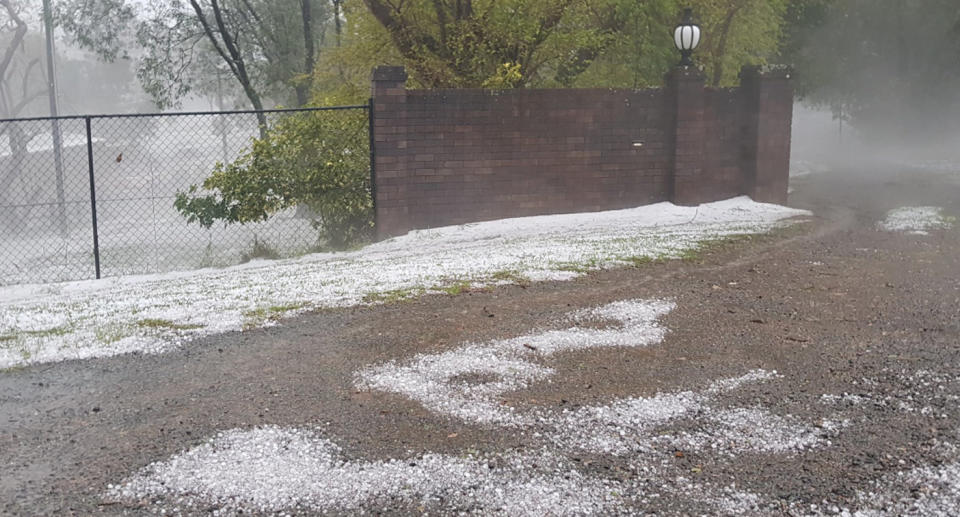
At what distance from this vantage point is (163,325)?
21.1 feet

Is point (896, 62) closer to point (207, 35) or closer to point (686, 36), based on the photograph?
point (686, 36)

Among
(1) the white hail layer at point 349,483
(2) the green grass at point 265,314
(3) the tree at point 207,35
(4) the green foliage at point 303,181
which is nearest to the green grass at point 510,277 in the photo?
(2) the green grass at point 265,314

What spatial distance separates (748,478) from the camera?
12.1ft

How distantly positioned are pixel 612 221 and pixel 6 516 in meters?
9.33

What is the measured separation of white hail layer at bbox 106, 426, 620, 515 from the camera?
347 centimetres

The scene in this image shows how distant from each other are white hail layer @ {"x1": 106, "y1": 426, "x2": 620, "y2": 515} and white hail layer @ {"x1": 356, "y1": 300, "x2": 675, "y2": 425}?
62 centimetres

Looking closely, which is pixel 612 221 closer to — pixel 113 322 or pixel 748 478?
pixel 113 322

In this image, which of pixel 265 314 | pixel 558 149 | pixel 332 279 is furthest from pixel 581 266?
pixel 558 149

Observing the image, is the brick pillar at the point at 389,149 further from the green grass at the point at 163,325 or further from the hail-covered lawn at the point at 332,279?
the green grass at the point at 163,325

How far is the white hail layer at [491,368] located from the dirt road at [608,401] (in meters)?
0.08

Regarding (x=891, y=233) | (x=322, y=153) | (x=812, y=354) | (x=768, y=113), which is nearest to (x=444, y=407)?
(x=812, y=354)

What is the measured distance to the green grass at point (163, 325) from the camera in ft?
20.8

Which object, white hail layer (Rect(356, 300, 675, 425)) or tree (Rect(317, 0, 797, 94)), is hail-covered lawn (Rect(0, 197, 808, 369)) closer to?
white hail layer (Rect(356, 300, 675, 425))

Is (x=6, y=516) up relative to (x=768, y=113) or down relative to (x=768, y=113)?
down
